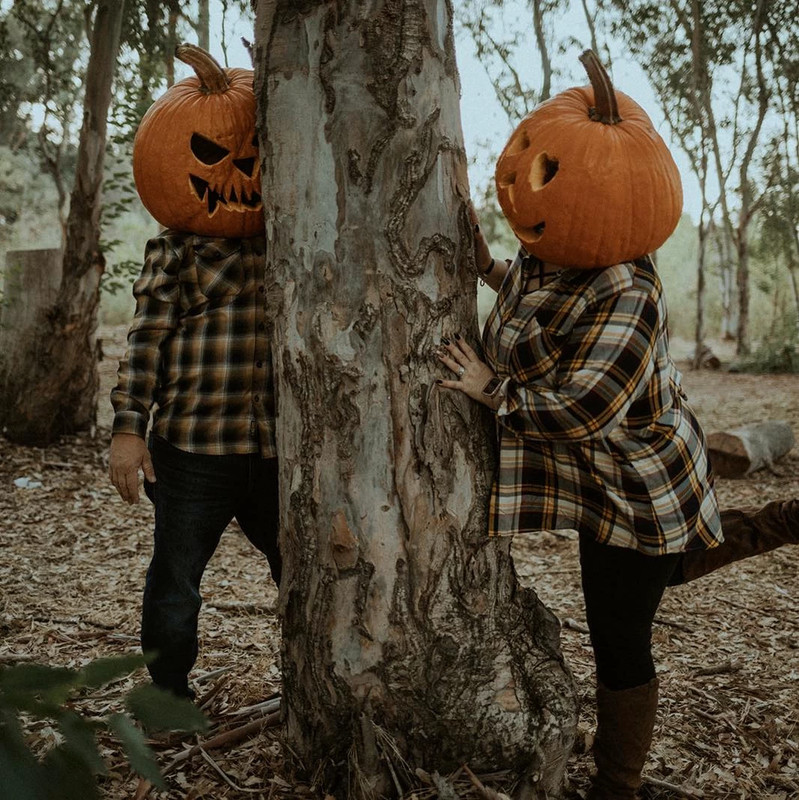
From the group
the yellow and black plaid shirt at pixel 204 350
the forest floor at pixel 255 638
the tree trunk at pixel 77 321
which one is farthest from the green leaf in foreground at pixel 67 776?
the tree trunk at pixel 77 321

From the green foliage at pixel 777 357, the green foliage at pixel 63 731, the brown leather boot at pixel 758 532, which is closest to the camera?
the green foliage at pixel 63 731

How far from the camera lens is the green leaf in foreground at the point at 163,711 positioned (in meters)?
0.92

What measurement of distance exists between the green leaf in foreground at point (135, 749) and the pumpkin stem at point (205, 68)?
1.91 m

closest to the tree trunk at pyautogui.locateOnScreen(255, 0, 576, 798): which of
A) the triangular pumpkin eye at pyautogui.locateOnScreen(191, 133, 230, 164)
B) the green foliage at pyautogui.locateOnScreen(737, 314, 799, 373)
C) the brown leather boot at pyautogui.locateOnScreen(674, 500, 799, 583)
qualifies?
the triangular pumpkin eye at pyautogui.locateOnScreen(191, 133, 230, 164)

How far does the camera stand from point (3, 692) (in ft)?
2.86

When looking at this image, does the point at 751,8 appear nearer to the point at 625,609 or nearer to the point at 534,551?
the point at 534,551

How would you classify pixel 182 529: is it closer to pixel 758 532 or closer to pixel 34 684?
pixel 34 684

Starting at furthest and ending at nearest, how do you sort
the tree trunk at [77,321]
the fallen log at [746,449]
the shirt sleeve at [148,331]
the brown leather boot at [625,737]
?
the fallen log at [746,449] < the tree trunk at [77,321] < the shirt sleeve at [148,331] < the brown leather boot at [625,737]

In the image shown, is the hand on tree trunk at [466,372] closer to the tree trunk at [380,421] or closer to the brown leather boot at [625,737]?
the tree trunk at [380,421]

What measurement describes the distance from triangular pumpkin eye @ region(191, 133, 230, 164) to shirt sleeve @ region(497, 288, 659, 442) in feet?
3.59

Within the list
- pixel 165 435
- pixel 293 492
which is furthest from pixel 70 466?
pixel 293 492

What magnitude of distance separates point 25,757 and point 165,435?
63.2 inches

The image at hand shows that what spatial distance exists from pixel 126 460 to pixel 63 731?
1.58 meters

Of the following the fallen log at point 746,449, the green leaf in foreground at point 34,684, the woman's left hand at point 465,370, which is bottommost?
the fallen log at point 746,449
